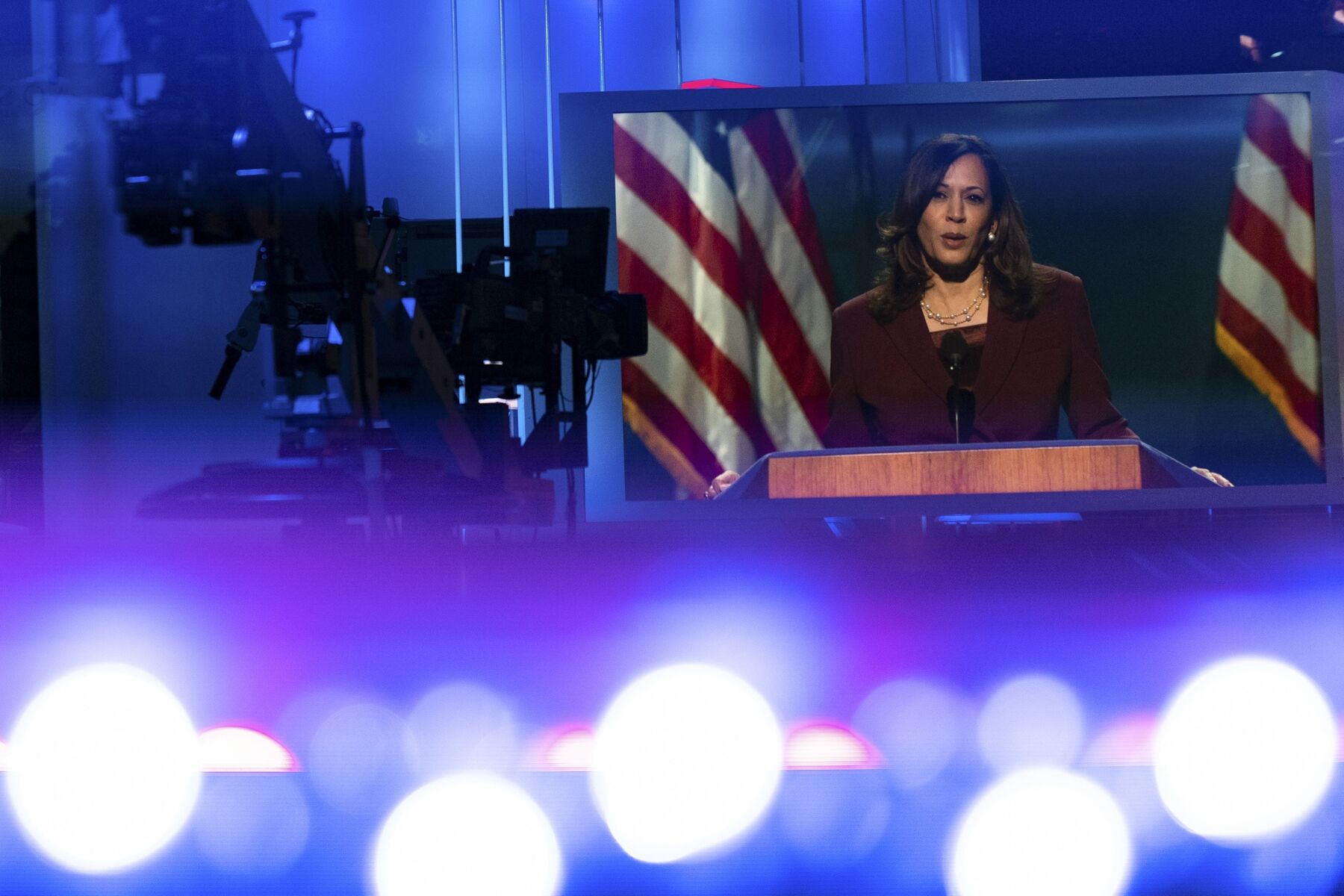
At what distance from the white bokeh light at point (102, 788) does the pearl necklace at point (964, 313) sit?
1.64 meters

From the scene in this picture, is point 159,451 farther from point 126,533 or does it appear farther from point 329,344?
point 329,344

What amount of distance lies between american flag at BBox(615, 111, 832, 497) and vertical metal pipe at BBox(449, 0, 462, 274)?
0.84m

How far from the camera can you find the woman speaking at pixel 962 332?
6.64ft

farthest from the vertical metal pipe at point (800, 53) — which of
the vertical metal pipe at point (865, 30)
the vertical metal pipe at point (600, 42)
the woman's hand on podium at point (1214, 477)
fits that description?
the woman's hand on podium at point (1214, 477)

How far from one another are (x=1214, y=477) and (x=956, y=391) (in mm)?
A: 489

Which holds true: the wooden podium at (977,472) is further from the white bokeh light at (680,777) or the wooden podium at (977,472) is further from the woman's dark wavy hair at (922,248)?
the white bokeh light at (680,777)

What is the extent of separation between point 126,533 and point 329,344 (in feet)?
5.18

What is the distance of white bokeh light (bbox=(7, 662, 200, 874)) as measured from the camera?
0.66 m

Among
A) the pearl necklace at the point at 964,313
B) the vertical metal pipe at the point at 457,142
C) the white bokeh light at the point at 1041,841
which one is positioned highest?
the vertical metal pipe at the point at 457,142

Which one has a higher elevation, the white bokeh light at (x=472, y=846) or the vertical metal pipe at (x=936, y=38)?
the vertical metal pipe at (x=936, y=38)

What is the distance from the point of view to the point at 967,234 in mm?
2074

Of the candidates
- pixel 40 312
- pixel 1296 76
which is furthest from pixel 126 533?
pixel 1296 76

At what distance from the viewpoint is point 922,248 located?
2041 millimetres

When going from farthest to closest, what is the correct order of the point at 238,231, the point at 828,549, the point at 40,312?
the point at 40,312, the point at 828,549, the point at 238,231
